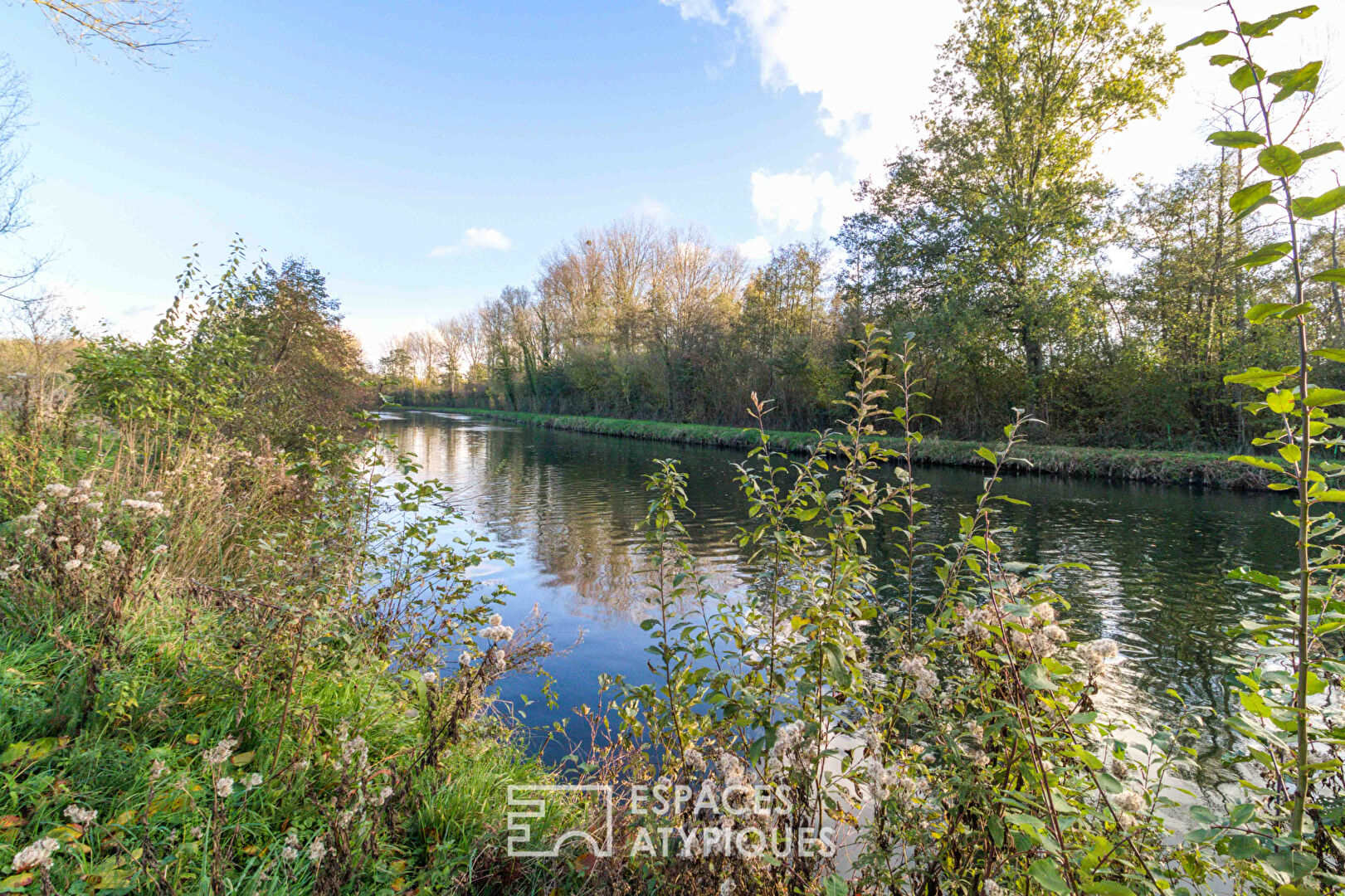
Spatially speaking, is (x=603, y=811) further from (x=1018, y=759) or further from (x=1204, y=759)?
(x=1204, y=759)

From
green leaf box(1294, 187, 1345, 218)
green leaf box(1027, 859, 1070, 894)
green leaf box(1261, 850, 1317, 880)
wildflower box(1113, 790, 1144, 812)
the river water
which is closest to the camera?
green leaf box(1294, 187, 1345, 218)

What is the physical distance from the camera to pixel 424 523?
13.3ft

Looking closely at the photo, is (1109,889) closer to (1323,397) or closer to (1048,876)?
(1048,876)

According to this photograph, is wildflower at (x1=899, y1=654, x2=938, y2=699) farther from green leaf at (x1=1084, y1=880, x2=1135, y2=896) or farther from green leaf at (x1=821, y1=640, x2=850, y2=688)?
green leaf at (x1=1084, y1=880, x2=1135, y2=896)

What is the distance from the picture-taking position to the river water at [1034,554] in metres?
5.61

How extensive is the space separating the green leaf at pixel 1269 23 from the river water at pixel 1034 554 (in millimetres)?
4790

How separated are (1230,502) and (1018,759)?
1607cm

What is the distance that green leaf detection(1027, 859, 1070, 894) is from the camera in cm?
128

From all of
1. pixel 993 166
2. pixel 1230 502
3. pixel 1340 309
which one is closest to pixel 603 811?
pixel 1340 309

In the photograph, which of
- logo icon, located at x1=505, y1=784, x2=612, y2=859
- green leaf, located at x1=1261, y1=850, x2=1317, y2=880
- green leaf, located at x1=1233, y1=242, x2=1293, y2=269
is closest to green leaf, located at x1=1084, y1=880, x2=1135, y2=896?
green leaf, located at x1=1261, y1=850, x2=1317, y2=880

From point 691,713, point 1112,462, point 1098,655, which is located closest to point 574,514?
point 691,713

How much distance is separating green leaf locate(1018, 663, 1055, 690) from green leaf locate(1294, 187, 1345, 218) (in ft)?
3.32

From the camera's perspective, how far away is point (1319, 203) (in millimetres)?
1070

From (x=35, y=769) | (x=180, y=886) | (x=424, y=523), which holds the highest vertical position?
(x=424, y=523)
